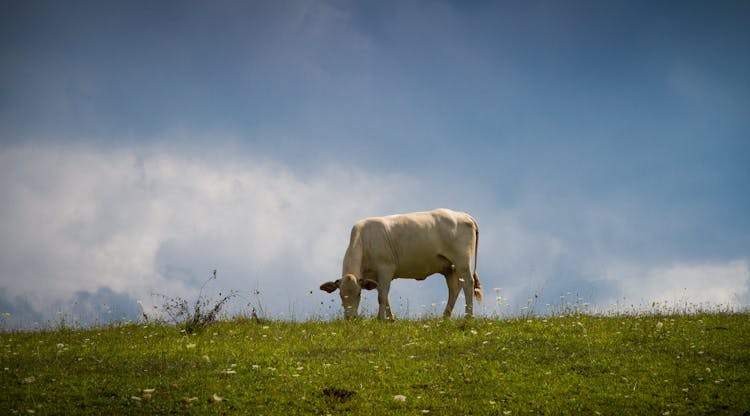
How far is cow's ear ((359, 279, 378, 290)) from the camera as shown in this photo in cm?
2261

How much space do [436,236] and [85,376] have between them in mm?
13050

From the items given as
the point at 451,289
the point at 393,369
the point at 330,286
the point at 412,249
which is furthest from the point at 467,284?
the point at 393,369

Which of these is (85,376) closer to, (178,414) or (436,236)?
(178,414)

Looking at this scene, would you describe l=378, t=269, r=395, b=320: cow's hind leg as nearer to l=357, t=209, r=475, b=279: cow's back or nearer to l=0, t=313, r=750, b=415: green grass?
l=357, t=209, r=475, b=279: cow's back

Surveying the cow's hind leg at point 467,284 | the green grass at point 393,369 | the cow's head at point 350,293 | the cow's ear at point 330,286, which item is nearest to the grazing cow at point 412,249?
the cow's hind leg at point 467,284

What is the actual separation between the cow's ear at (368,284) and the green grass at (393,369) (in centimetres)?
305

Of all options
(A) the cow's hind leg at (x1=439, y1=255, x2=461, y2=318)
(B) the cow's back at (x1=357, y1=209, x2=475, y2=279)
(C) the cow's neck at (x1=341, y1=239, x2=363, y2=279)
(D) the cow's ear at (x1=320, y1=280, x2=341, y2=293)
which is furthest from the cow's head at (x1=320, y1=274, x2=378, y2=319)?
(A) the cow's hind leg at (x1=439, y1=255, x2=461, y2=318)

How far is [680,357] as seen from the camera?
15.0 m

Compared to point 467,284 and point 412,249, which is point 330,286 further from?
point 467,284

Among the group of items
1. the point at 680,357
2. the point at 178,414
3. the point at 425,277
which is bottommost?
the point at 178,414

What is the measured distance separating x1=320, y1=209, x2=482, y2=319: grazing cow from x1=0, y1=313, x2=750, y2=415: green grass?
3.84 m

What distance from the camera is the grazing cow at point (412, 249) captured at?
23406mm

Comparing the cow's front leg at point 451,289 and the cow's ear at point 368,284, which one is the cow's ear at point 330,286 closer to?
the cow's ear at point 368,284

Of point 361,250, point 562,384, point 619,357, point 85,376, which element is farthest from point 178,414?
point 361,250
